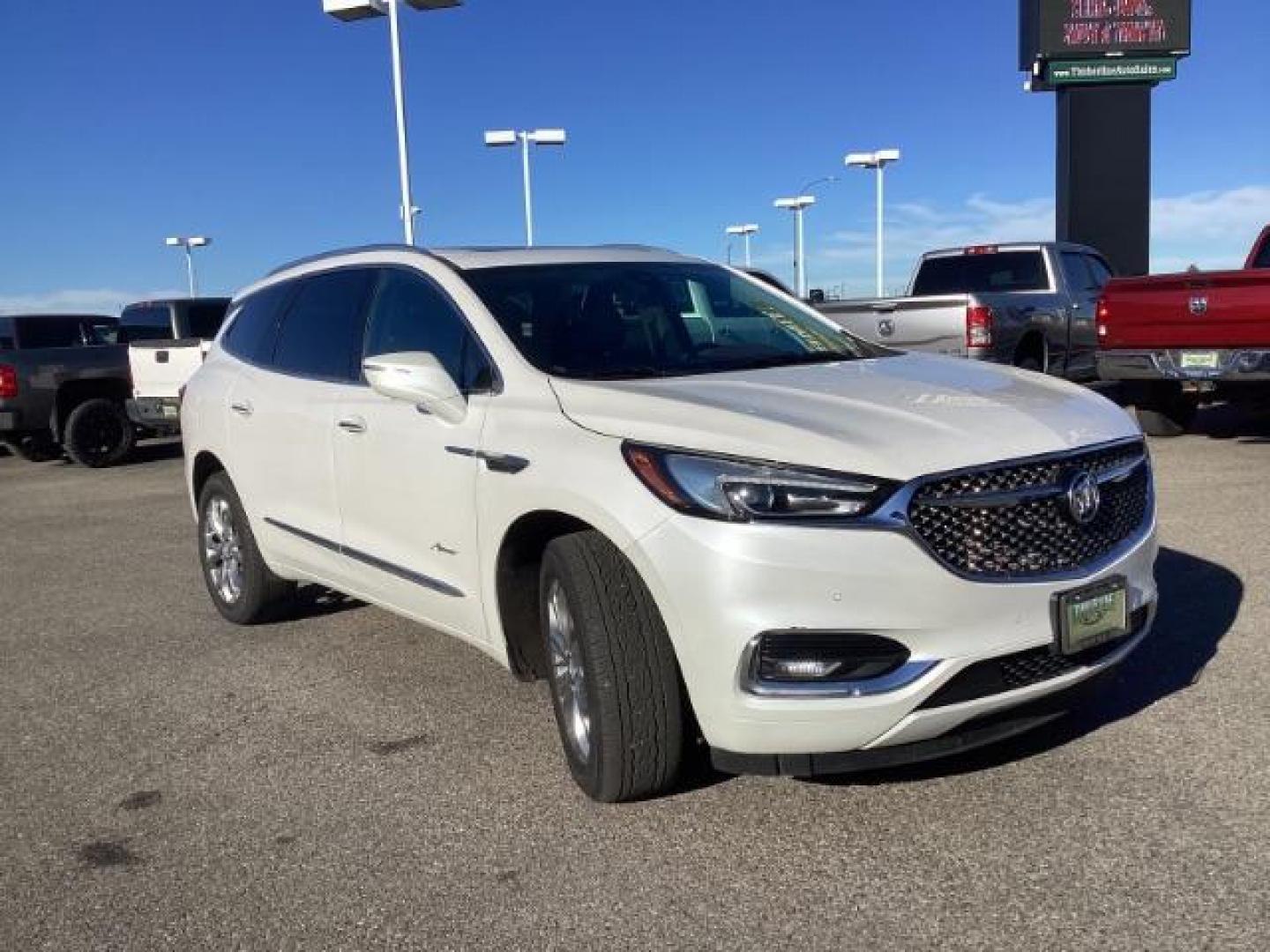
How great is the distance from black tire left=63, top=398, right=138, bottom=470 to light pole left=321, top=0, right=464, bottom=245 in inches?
222

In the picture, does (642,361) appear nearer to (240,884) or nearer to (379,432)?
(379,432)

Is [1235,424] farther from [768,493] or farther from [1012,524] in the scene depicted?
[768,493]

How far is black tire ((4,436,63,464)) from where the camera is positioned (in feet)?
47.9

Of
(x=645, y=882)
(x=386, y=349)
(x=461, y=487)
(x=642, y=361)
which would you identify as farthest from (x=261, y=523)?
(x=645, y=882)

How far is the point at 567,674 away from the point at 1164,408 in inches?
353

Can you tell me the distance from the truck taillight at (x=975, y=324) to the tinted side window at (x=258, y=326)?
20.3ft

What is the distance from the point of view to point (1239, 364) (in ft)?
29.5

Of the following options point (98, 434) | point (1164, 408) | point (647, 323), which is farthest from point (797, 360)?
point (98, 434)

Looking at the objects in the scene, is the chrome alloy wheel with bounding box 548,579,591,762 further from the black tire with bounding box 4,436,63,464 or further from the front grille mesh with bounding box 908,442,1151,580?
the black tire with bounding box 4,436,63,464

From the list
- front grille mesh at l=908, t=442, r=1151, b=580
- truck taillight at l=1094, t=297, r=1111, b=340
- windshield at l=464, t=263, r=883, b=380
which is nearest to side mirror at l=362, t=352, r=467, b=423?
windshield at l=464, t=263, r=883, b=380

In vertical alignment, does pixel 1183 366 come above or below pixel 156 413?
above

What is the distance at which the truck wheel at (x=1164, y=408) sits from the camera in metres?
10.6

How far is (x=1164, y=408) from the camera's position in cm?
1071

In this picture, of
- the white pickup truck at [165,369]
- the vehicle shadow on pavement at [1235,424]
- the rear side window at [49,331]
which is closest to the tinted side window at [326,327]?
the white pickup truck at [165,369]
